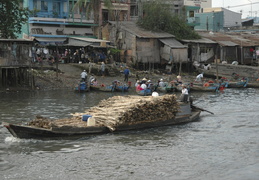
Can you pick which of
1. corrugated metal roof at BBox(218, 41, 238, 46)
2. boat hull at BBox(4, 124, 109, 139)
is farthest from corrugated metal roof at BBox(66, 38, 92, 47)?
boat hull at BBox(4, 124, 109, 139)

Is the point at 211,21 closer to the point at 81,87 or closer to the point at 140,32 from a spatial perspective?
the point at 140,32

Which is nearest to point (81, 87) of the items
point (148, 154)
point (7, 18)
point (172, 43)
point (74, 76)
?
point (74, 76)

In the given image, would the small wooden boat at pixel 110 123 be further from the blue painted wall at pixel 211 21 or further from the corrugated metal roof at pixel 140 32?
the blue painted wall at pixel 211 21

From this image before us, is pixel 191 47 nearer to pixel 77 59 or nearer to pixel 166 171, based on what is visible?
pixel 77 59

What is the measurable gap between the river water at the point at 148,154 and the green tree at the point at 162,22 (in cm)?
2526

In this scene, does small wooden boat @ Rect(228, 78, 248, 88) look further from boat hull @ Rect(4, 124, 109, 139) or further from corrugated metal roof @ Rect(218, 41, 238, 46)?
boat hull @ Rect(4, 124, 109, 139)

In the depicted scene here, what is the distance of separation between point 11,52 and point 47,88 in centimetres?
433

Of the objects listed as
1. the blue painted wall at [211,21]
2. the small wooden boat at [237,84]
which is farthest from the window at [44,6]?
the blue painted wall at [211,21]

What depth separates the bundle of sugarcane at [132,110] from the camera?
17.5 metres

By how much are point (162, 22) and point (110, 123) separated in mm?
30905

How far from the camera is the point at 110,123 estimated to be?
17.5 m

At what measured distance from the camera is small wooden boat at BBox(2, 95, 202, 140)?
53.1 feet

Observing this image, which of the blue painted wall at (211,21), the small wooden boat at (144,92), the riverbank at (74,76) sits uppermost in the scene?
the blue painted wall at (211,21)

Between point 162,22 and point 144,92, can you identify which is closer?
point 144,92
